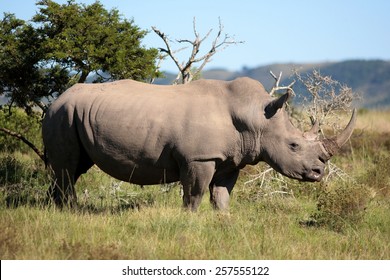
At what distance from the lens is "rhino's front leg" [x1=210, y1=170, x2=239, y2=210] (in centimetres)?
906

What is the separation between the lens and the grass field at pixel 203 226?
6820 mm

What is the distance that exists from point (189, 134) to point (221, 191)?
3.66ft

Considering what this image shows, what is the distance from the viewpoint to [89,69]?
11.8 m

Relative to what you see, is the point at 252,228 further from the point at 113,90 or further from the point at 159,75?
the point at 159,75

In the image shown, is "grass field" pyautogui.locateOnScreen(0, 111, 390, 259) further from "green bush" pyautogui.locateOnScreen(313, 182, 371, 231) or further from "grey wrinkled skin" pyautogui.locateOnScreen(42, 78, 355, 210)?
"grey wrinkled skin" pyautogui.locateOnScreen(42, 78, 355, 210)

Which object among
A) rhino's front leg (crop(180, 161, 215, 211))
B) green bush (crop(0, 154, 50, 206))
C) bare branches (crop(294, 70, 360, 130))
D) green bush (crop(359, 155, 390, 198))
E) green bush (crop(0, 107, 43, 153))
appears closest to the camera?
→ rhino's front leg (crop(180, 161, 215, 211))

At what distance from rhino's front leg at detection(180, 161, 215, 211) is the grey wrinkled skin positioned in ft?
0.04

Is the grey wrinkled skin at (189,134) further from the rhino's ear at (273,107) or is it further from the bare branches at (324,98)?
the bare branches at (324,98)

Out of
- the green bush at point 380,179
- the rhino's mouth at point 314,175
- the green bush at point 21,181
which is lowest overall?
the green bush at point 380,179

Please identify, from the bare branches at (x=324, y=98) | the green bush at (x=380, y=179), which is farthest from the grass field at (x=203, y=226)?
the bare branches at (x=324, y=98)

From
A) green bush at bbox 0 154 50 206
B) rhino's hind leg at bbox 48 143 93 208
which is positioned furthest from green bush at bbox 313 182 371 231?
green bush at bbox 0 154 50 206

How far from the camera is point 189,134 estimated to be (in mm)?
8359

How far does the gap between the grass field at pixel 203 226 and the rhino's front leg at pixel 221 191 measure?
0.20 m

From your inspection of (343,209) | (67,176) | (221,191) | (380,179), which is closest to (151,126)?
(221,191)
